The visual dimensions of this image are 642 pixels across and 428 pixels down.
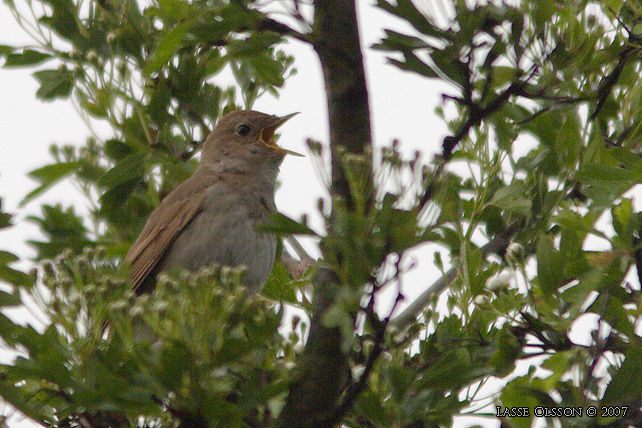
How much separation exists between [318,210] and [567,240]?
0.93 meters

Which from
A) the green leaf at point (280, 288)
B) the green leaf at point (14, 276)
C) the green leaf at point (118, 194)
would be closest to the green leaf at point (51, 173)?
the green leaf at point (118, 194)

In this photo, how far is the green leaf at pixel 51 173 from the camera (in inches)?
176

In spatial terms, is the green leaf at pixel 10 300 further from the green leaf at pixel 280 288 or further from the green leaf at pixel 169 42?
the green leaf at pixel 280 288

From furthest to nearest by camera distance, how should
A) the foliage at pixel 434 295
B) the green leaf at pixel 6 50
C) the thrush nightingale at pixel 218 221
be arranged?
1. the thrush nightingale at pixel 218 221
2. the green leaf at pixel 6 50
3. the foliage at pixel 434 295

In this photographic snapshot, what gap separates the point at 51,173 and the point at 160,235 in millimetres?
1251

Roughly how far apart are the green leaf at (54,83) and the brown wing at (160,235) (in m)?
1.10

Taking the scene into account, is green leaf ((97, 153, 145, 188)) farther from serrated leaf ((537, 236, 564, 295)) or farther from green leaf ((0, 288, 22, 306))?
serrated leaf ((537, 236, 564, 295))

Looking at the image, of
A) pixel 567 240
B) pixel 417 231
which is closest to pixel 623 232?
pixel 567 240

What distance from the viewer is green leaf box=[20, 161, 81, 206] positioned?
446 centimetres

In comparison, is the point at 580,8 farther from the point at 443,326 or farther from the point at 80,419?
the point at 80,419

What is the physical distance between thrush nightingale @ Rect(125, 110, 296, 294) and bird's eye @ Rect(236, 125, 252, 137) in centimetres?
15

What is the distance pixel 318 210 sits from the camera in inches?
109

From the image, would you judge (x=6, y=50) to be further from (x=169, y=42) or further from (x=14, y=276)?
(x=14, y=276)

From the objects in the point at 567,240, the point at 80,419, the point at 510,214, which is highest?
the point at 510,214
